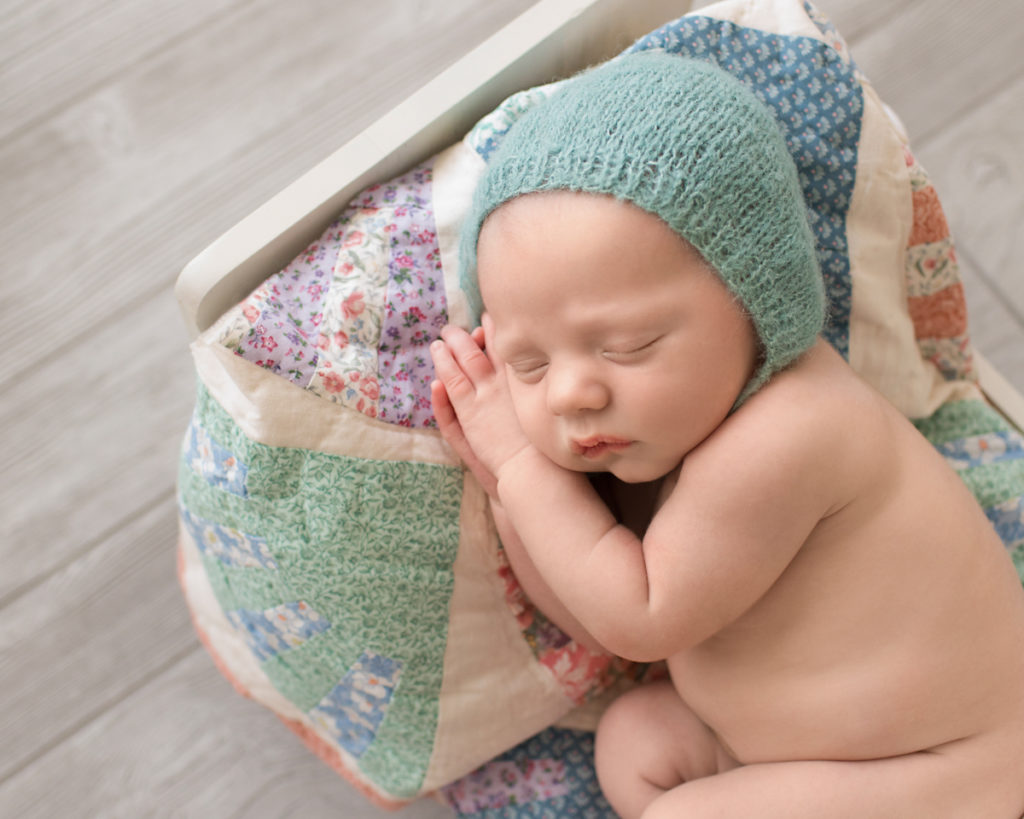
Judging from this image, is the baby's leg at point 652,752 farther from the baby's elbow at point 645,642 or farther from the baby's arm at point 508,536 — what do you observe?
the baby's elbow at point 645,642

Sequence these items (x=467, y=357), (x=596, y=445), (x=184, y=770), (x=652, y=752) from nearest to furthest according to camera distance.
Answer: (x=596, y=445) < (x=467, y=357) < (x=652, y=752) < (x=184, y=770)

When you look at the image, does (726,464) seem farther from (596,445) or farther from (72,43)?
(72,43)

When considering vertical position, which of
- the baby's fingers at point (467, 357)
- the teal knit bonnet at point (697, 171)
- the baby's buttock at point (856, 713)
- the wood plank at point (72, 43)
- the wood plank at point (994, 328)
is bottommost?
the wood plank at point (994, 328)

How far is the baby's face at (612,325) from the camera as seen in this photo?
692 millimetres

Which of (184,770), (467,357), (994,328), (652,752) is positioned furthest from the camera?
(994,328)

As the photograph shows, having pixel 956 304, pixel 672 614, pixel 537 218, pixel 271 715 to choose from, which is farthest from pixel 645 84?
pixel 271 715

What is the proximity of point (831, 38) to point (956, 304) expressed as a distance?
0.33 meters

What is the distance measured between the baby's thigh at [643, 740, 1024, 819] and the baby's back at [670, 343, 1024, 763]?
0.02 metres

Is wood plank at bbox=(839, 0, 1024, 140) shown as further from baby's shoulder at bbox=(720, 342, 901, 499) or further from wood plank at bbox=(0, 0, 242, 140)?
wood plank at bbox=(0, 0, 242, 140)

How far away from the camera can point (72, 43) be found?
1389 mm

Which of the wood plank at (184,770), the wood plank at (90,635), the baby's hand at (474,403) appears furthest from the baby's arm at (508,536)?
the wood plank at (90,635)

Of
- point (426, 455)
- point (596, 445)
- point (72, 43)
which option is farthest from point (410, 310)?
point (72, 43)

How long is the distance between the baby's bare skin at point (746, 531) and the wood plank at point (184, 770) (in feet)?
1.79

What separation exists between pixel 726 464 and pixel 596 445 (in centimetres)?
11
